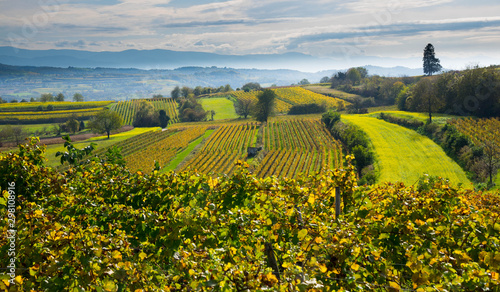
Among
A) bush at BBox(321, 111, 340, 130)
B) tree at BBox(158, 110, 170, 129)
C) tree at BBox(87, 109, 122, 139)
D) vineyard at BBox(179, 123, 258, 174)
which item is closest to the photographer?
vineyard at BBox(179, 123, 258, 174)

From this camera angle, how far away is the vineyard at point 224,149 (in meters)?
52.4

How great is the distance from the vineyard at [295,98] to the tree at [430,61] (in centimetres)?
4127

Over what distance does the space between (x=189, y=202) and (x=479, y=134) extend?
55.6 metres

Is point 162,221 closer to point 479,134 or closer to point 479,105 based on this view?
point 479,134

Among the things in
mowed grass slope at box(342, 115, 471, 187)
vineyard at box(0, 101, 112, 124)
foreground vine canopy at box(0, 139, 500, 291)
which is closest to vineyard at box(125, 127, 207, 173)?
mowed grass slope at box(342, 115, 471, 187)

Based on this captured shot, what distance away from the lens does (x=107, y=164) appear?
8.70 m

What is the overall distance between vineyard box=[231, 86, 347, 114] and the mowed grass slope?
46.6 m

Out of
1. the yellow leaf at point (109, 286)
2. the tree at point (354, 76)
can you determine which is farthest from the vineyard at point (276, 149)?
the tree at point (354, 76)

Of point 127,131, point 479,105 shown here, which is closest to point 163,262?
point 479,105

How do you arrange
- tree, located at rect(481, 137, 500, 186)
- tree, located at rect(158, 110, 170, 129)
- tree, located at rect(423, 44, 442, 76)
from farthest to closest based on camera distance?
tree, located at rect(423, 44, 442, 76), tree, located at rect(158, 110, 170, 129), tree, located at rect(481, 137, 500, 186)

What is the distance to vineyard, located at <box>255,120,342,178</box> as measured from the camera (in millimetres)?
48094

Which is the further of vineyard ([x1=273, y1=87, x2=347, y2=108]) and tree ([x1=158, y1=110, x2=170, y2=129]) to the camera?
vineyard ([x1=273, y1=87, x2=347, y2=108])

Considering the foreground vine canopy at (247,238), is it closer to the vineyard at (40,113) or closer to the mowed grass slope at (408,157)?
the mowed grass slope at (408,157)

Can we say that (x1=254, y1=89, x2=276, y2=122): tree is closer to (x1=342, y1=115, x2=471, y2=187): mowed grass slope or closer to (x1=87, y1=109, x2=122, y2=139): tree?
(x1=342, y1=115, x2=471, y2=187): mowed grass slope
